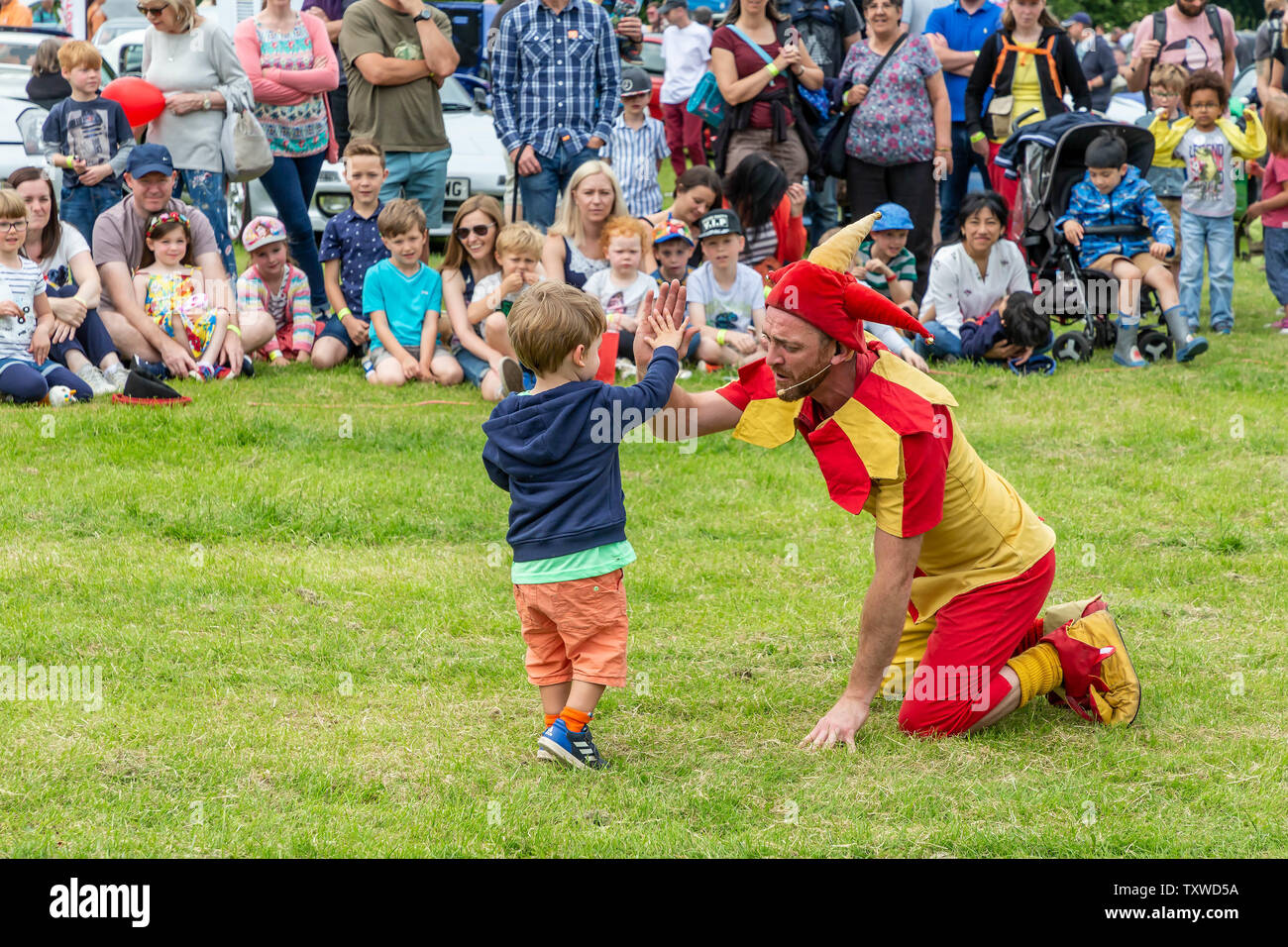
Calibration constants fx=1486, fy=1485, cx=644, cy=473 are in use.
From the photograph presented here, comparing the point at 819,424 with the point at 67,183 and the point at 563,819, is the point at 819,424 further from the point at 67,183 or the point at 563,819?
the point at 67,183

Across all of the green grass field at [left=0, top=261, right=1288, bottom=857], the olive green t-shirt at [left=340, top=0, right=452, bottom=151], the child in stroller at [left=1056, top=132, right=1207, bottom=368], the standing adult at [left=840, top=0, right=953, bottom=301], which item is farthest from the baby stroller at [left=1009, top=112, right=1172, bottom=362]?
the olive green t-shirt at [left=340, top=0, right=452, bottom=151]

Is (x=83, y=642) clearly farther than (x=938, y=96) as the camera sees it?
No

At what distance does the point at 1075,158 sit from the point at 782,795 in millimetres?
8026

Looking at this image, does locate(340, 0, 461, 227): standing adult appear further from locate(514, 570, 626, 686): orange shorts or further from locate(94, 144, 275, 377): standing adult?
locate(514, 570, 626, 686): orange shorts

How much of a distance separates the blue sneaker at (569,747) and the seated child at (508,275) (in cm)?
494

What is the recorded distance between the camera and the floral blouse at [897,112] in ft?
35.7

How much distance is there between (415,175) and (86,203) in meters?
2.22

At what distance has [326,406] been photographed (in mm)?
8594

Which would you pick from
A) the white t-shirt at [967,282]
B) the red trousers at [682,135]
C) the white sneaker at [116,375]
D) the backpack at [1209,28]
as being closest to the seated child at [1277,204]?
the backpack at [1209,28]

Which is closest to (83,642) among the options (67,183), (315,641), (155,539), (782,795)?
(315,641)

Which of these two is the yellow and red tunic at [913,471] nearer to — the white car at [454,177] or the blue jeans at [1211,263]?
the blue jeans at [1211,263]

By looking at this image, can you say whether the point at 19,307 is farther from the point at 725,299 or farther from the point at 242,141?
the point at 725,299

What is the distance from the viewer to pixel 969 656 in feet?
15.3

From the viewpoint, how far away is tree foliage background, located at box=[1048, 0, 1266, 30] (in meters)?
37.6
